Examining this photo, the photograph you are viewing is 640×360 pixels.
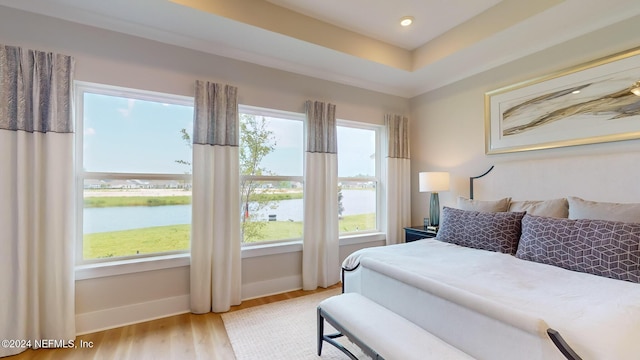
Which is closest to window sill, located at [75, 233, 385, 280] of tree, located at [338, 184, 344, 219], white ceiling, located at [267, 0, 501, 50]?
tree, located at [338, 184, 344, 219]

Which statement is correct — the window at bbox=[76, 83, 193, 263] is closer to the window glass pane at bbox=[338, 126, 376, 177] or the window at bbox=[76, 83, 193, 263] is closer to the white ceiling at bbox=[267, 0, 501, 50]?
the white ceiling at bbox=[267, 0, 501, 50]

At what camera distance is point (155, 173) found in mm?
2715

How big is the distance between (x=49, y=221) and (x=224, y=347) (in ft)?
5.51

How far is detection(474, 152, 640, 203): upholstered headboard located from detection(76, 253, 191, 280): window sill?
3.37 m

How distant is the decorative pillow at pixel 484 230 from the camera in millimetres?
2297

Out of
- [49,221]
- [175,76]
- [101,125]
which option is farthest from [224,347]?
[175,76]

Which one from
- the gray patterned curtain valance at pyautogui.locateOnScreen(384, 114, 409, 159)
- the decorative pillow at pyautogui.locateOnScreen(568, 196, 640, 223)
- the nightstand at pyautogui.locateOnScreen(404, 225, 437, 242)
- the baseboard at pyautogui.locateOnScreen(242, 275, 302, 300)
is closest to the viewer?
the decorative pillow at pyautogui.locateOnScreen(568, 196, 640, 223)

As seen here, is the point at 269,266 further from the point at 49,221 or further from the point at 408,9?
the point at 408,9

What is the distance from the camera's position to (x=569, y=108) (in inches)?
100

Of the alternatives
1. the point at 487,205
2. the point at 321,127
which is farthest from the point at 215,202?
the point at 487,205

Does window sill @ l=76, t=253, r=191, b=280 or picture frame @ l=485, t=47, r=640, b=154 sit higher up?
picture frame @ l=485, t=47, r=640, b=154

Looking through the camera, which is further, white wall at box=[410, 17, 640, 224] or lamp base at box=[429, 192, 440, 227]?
lamp base at box=[429, 192, 440, 227]

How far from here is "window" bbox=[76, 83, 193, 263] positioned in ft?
8.13

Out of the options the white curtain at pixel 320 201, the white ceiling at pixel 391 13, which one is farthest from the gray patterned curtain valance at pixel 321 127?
the white ceiling at pixel 391 13
